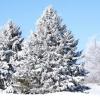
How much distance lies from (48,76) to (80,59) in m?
4.21

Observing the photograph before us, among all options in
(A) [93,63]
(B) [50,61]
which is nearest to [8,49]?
(B) [50,61]

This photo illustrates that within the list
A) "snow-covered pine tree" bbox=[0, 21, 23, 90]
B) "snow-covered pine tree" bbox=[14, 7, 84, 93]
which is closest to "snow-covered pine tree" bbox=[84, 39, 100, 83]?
"snow-covered pine tree" bbox=[0, 21, 23, 90]

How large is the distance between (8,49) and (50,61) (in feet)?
26.9

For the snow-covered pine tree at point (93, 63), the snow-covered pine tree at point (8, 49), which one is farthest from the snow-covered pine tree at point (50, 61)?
the snow-covered pine tree at point (93, 63)

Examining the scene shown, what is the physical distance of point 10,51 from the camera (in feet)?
137

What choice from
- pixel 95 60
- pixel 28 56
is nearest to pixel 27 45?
pixel 28 56

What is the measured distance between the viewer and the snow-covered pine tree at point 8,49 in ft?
133

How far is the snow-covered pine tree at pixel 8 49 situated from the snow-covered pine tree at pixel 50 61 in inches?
105

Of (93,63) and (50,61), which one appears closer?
(50,61)

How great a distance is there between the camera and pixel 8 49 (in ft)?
139

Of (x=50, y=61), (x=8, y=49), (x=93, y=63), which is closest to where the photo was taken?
(x=50, y=61)

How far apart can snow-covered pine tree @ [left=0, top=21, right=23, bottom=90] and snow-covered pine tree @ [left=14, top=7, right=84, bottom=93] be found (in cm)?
266

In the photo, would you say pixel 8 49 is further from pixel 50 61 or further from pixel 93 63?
pixel 93 63

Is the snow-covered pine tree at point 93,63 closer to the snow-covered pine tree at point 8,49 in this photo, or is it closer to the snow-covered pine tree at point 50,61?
the snow-covered pine tree at point 8,49
